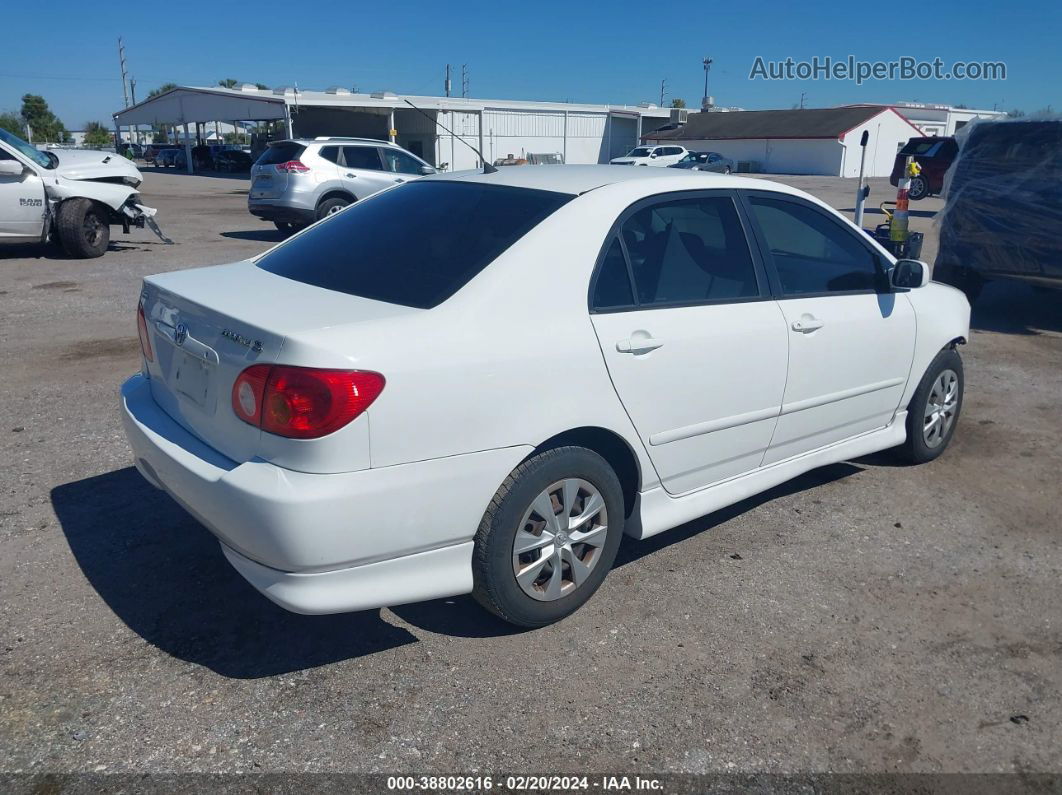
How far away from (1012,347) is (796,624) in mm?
6208

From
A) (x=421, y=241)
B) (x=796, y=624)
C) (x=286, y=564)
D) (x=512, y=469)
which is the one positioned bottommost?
(x=796, y=624)

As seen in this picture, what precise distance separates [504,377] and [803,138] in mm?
53822

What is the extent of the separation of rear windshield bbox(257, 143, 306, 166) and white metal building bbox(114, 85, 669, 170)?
24.0m

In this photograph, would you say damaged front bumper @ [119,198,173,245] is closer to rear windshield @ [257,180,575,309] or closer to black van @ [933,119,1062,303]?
rear windshield @ [257,180,575,309]

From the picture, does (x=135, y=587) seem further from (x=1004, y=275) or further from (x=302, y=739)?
(x=1004, y=275)

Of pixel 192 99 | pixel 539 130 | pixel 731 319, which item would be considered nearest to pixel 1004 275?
pixel 731 319

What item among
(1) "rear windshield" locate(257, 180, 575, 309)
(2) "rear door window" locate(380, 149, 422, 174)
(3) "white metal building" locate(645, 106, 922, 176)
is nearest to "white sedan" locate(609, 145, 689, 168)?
(3) "white metal building" locate(645, 106, 922, 176)

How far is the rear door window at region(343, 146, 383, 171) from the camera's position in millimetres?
15781

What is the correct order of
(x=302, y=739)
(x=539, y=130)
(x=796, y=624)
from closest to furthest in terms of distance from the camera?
1. (x=302, y=739)
2. (x=796, y=624)
3. (x=539, y=130)

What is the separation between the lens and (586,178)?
150 inches

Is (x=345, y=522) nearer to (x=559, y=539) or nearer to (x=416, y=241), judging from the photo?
(x=559, y=539)

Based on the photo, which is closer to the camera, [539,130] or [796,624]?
[796,624]

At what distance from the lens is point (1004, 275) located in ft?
29.4

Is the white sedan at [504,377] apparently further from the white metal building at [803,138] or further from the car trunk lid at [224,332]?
the white metal building at [803,138]
